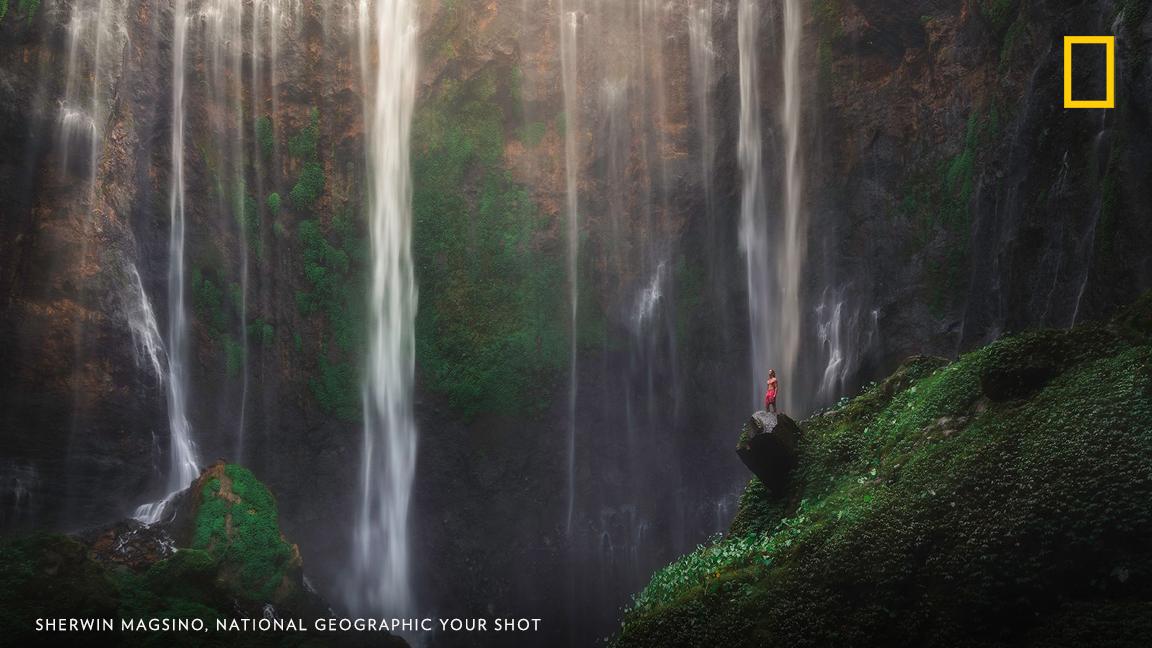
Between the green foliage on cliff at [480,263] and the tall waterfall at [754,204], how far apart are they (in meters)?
5.88

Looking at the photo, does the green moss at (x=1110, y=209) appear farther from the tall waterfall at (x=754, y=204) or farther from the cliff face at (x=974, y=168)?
the tall waterfall at (x=754, y=204)

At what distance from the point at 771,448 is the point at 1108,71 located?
7.90 m

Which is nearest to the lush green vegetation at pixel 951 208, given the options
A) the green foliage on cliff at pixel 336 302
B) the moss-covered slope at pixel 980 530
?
the moss-covered slope at pixel 980 530

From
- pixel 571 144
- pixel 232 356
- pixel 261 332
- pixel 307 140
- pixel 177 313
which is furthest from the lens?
pixel 571 144

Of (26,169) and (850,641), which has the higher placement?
(26,169)

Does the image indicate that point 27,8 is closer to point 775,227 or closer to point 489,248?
point 489,248

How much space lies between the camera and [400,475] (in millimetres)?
28594

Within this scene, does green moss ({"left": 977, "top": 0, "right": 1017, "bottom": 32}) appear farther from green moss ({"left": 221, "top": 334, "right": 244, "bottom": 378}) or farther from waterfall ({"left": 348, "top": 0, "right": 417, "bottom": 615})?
green moss ({"left": 221, "top": 334, "right": 244, "bottom": 378})

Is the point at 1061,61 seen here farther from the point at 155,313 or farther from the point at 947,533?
the point at 155,313

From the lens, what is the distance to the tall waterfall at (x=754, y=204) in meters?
26.7

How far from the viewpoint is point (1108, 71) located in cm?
1550

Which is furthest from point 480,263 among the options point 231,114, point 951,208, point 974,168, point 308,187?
point 974,168

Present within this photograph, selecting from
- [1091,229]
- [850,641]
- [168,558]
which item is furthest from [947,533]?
[168,558]

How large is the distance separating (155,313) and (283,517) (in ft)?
21.4
